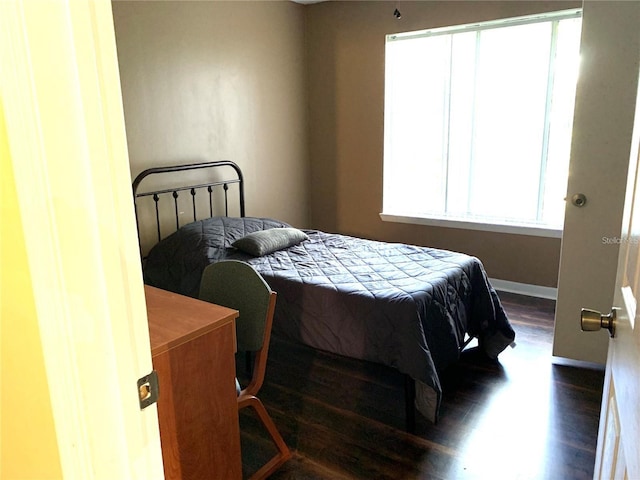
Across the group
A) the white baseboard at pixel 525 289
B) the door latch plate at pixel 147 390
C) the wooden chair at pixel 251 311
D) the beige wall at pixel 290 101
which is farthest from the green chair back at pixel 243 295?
the white baseboard at pixel 525 289

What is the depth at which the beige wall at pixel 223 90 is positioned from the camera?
120 inches

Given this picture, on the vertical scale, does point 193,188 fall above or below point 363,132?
below

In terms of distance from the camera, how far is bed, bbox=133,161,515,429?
224 cm

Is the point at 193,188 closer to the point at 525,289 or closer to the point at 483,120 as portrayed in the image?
the point at 483,120

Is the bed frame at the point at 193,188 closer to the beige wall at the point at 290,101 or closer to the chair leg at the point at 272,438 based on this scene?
the beige wall at the point at 290,101

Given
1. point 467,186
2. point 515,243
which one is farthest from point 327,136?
point 515,243

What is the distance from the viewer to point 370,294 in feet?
7.75

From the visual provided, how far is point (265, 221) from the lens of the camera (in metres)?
3.48

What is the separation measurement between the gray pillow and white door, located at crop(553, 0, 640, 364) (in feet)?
5.36

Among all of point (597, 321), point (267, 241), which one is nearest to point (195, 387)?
point (597, 321)

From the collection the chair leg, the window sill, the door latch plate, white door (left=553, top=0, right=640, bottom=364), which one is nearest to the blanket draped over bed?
white door (left=553, top=0, right=640, bottom=364)

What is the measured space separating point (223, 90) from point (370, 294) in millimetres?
2114

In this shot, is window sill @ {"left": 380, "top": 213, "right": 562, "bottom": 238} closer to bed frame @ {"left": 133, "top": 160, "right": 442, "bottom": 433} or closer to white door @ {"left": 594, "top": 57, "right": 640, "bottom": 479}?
bed frame @ {"left": 133, "top": 160, "right": 442, "bottom": 433}

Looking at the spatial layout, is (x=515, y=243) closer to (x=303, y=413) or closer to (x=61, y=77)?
(x=303, y=413)
